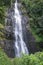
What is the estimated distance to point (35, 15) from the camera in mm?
25156

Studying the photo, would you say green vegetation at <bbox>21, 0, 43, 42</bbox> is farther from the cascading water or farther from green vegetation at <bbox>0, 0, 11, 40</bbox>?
green vegetation at <bbox>0, 0, 11, 40</bbox>

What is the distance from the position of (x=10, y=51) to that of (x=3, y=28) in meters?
2.47

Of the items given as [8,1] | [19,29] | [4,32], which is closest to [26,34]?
[19,29]

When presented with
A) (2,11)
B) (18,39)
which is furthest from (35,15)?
(18,39)

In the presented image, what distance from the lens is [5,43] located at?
21281mm

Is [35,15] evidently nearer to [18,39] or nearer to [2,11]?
[2,11]

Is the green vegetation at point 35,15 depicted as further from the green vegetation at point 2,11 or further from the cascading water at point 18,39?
the green vegetation at point 2,11

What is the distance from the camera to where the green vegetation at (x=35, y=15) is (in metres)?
23.9

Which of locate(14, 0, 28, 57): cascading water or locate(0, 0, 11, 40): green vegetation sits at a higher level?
locate(0, 0, 11, 40): green vegetation

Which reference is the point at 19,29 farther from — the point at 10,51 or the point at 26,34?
the point at 10,51

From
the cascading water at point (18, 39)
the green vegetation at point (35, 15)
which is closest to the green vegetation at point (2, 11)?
the cascading water at point (18, 39)

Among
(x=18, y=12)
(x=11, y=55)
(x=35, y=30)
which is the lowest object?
(x=11, y=55)

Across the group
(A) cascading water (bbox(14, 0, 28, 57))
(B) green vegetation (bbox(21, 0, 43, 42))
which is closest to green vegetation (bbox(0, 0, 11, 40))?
(A) cascading water (bbox(14, 0, 28, 57))

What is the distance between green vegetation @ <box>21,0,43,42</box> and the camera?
78.4 ft
